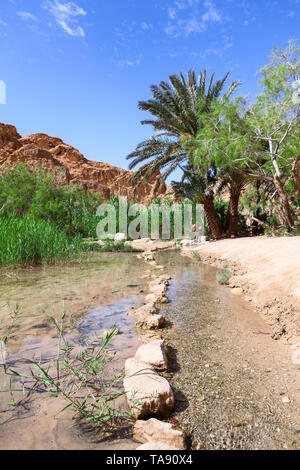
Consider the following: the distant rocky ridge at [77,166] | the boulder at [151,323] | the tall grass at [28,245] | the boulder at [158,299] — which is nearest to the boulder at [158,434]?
the boulder at [151,323]

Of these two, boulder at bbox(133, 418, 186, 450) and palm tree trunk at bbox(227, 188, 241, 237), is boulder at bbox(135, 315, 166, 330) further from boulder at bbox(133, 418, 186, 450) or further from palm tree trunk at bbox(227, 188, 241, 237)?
palm tree trunk at bbox(227, 188, 241, 237)

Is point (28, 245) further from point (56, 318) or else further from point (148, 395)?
point (148, 395)

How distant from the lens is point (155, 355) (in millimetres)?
1786

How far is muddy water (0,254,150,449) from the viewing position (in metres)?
1.15

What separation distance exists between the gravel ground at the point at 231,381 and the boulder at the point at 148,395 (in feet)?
0.31

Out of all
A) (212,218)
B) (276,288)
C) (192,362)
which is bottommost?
(192,362)

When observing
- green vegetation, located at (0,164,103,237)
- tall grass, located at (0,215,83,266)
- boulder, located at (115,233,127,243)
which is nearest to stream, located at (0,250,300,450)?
tall grass, located at (0,215,83,266)

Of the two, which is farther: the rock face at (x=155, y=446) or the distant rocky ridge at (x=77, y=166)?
the distant rocky ridge at (x=77, y=166)

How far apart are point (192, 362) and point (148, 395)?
675 millimetres

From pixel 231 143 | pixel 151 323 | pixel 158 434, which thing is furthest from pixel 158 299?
pixel 231 143

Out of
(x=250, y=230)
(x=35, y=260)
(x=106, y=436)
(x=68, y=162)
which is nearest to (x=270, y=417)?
(x=106, y=436)

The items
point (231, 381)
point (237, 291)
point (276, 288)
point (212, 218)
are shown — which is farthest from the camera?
point (212, 218)

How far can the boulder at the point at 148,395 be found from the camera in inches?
50.3

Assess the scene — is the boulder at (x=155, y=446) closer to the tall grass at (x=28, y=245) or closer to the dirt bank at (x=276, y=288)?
the dirt bank at (x=276, y=288)
